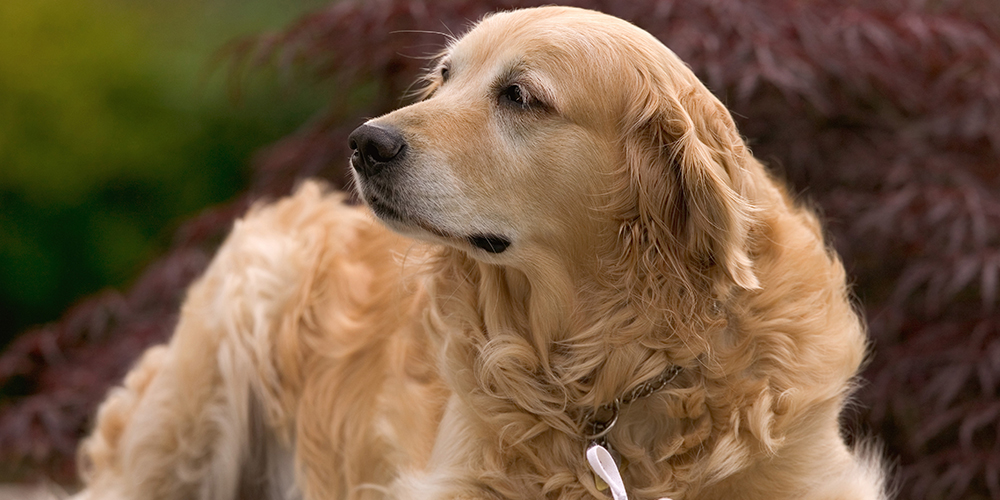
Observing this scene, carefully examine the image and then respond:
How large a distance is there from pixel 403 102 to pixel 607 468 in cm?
251

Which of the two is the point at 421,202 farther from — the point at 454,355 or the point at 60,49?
the point at 60,49

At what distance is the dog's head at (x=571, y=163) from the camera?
2117 mm

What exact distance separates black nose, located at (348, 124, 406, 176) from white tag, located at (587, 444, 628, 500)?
771 millimetres

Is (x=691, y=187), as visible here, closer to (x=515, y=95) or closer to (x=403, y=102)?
(x=515, y=95)

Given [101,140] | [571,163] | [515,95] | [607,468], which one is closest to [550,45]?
[515,95]


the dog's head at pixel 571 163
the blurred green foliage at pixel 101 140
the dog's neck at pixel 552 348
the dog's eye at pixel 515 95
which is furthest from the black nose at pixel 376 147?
the blurred green foliage at pixel 101 140

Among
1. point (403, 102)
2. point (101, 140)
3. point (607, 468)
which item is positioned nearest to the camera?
point (607, 468)

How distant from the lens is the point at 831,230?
3.71 m

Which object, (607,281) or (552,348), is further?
(552,348)

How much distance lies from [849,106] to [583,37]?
2.01 metres

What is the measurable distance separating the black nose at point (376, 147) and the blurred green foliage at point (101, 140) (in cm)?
372

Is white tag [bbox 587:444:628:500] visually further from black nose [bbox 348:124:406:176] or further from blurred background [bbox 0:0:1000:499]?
blurred background [bbox 0:0:1000:499]

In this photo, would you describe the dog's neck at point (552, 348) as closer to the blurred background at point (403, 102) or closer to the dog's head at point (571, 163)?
the dog's head at point (571, 163)

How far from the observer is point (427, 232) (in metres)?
2.17
